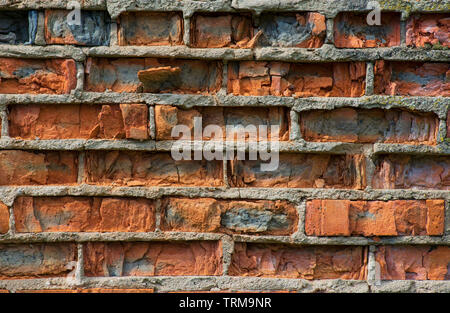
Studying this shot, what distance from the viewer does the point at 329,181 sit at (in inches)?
54.7

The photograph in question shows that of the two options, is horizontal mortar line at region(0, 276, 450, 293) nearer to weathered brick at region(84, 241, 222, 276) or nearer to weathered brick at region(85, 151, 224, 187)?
weathered brick at region(84, 241, 222, 276)

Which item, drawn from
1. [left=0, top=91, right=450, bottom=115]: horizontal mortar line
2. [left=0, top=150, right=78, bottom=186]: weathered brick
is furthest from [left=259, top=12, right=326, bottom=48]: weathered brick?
[left=0, top=150, right=78, bottom=186]: weathered brick

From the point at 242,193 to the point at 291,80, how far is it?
1.42 feet

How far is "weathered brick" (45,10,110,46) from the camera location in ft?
4.43

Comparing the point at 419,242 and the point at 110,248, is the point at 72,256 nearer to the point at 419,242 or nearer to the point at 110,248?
the point at 110,248

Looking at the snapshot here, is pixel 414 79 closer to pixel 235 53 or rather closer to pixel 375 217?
pixel 375 217

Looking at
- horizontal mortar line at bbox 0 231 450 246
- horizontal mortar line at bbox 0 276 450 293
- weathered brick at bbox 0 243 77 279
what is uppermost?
horizontal mortar line at bbox 0 231 450 246

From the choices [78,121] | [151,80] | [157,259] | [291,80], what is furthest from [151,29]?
[157,259]

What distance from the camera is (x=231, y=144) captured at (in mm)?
1354

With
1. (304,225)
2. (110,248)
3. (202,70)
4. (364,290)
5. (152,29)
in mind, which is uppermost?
(152,29)

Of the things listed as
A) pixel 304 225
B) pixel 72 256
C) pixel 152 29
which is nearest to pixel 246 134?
pixel 304 225

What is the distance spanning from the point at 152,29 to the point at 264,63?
1.34 ft

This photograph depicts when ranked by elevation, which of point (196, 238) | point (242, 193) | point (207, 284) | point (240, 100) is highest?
point (240, 100)

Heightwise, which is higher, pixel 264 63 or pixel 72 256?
pixel 264 63
